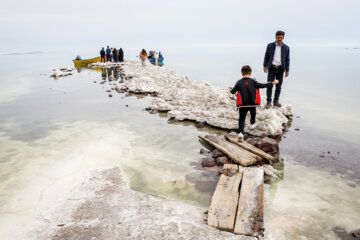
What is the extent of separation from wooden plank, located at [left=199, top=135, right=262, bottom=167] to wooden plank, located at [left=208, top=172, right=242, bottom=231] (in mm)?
822

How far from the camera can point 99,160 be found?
6.77 m

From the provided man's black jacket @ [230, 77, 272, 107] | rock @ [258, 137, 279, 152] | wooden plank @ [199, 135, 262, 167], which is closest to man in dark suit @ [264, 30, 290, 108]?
man's black jacket @ [230, 77, 272, 107]

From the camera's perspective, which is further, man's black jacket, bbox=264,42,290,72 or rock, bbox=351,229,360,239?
man's black jacket, bbox=264,42,290,72

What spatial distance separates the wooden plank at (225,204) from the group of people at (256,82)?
2.51 m

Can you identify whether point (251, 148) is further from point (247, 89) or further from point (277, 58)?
point (277, 58)

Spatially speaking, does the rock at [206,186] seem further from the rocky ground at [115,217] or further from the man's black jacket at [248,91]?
the man's black jacket at [248,91]

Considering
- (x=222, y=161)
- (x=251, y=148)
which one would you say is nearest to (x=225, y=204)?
(x=222, y=161)

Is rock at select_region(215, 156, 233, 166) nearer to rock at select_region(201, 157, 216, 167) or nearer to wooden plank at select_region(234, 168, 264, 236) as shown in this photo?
rock at select_region(201, 157, 216, 167)

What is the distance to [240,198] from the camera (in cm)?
453

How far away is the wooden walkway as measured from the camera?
12.9 ft

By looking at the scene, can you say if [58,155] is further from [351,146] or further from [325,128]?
[325,128]

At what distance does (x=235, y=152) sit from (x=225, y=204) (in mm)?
2330

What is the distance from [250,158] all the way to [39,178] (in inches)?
213

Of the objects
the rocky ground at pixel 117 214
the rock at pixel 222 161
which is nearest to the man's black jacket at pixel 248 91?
the rocky ground at pixel 117 214
